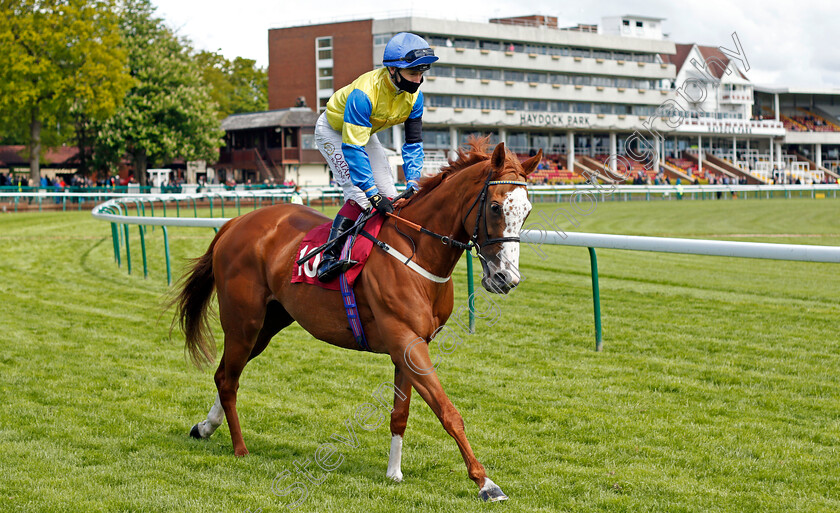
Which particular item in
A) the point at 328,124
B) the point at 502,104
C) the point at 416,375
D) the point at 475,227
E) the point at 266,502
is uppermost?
the point at 502,104

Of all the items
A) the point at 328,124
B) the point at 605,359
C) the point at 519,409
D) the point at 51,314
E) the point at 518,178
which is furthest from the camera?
the point at 51,314

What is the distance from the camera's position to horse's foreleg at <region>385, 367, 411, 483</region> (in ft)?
13.0

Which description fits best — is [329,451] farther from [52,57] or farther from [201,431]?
[52,57]

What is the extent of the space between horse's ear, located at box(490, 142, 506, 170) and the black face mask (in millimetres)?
723

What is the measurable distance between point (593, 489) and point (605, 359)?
269cm

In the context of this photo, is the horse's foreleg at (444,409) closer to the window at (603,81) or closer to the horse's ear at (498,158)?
the horse's ear at (498,158)

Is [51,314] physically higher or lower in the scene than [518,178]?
lower

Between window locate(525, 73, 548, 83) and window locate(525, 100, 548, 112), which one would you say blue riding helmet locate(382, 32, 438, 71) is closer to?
window locate(525, 100, 548, 112)

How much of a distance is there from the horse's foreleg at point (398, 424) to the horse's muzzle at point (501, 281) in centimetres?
73

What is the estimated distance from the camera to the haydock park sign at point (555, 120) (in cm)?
5778

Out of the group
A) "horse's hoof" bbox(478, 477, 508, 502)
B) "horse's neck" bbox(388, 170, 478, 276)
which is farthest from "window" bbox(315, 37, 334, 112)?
"horse's hoof" bbox(478, 477, 508, 502)

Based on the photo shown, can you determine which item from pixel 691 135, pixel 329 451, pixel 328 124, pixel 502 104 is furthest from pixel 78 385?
pixel 691 135

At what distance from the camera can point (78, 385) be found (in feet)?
19.0

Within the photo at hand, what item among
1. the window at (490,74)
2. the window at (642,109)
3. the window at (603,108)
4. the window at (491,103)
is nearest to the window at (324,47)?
the window at (490,74)
